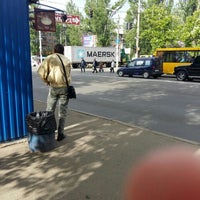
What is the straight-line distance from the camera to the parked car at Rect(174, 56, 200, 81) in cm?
1954

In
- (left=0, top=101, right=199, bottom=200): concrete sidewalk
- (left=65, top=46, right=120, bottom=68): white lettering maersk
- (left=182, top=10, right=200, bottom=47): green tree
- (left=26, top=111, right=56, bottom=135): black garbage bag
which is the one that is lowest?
(left=0, top=101, right=199, bottom=200): concrete sidewalk

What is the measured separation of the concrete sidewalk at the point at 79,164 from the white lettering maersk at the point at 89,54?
35022 millimetres

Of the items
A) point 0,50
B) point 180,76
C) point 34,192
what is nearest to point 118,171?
point 34,192

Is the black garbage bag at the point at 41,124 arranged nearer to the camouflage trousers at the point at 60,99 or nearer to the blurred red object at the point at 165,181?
the camouflage trousers at the point at 60,99

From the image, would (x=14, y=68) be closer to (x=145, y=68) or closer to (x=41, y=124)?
(x=41, y=124)

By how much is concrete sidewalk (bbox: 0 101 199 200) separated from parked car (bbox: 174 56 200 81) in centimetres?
1451

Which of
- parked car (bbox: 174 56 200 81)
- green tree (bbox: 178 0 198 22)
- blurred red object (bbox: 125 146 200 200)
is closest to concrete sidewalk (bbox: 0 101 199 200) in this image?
blurred red object (bbox: 125 146 200 200)

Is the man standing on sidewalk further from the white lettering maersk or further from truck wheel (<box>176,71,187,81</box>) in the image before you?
the white lettering maersk

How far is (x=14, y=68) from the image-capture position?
538 cm

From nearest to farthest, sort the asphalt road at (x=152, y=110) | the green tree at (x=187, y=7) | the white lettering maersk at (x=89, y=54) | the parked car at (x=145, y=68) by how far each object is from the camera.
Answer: the asphalt road at (x=152, y=110) → the parked car at (x=145, y=68) → the white lettering maersk at (x=89, y=54) → the green tree at (x=187, y=7)

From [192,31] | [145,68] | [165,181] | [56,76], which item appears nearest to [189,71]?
[145,68]

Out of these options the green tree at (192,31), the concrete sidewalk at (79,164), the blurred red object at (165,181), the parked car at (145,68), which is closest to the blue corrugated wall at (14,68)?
the concrete sidewalk at (79,164)

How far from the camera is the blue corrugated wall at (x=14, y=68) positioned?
5.19 metres

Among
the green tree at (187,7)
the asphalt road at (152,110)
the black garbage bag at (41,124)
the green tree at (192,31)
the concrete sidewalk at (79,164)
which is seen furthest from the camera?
the green tree at (187,7)
